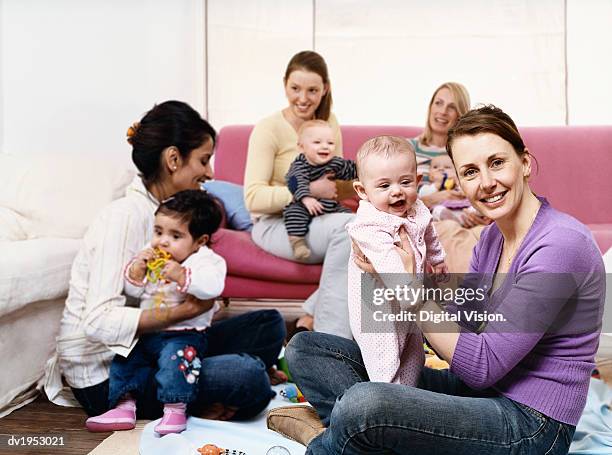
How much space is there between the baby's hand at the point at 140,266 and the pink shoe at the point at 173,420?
0.35 m

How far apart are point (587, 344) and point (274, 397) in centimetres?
116

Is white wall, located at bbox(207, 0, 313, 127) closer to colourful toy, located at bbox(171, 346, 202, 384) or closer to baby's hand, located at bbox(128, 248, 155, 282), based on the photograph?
baby's hand, located at bbox(128, 248, 155, 282)

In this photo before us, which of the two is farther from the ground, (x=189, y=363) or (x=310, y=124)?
(x=310, y=124)

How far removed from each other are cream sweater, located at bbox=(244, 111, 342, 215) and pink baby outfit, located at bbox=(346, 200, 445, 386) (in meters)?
1.31

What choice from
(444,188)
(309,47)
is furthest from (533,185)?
(309,47)

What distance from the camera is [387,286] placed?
136 centimetres

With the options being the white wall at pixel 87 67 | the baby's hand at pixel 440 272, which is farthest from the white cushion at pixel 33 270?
the white wall at pixel 87 67

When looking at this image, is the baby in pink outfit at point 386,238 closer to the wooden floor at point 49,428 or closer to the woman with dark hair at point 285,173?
the wooden floor at point 49,428

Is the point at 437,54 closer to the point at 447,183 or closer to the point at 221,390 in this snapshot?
the point at 447,183

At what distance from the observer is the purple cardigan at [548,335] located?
4.06 feet

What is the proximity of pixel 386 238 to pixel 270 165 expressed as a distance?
5.12 feet

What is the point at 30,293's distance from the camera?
7.06ft

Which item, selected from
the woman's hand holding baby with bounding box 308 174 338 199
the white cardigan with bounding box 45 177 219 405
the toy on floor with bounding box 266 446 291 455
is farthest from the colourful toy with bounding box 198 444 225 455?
the woman's hand holding baby with bounding box 308 174 338 199

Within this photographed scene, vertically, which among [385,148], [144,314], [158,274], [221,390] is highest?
[385,148]
